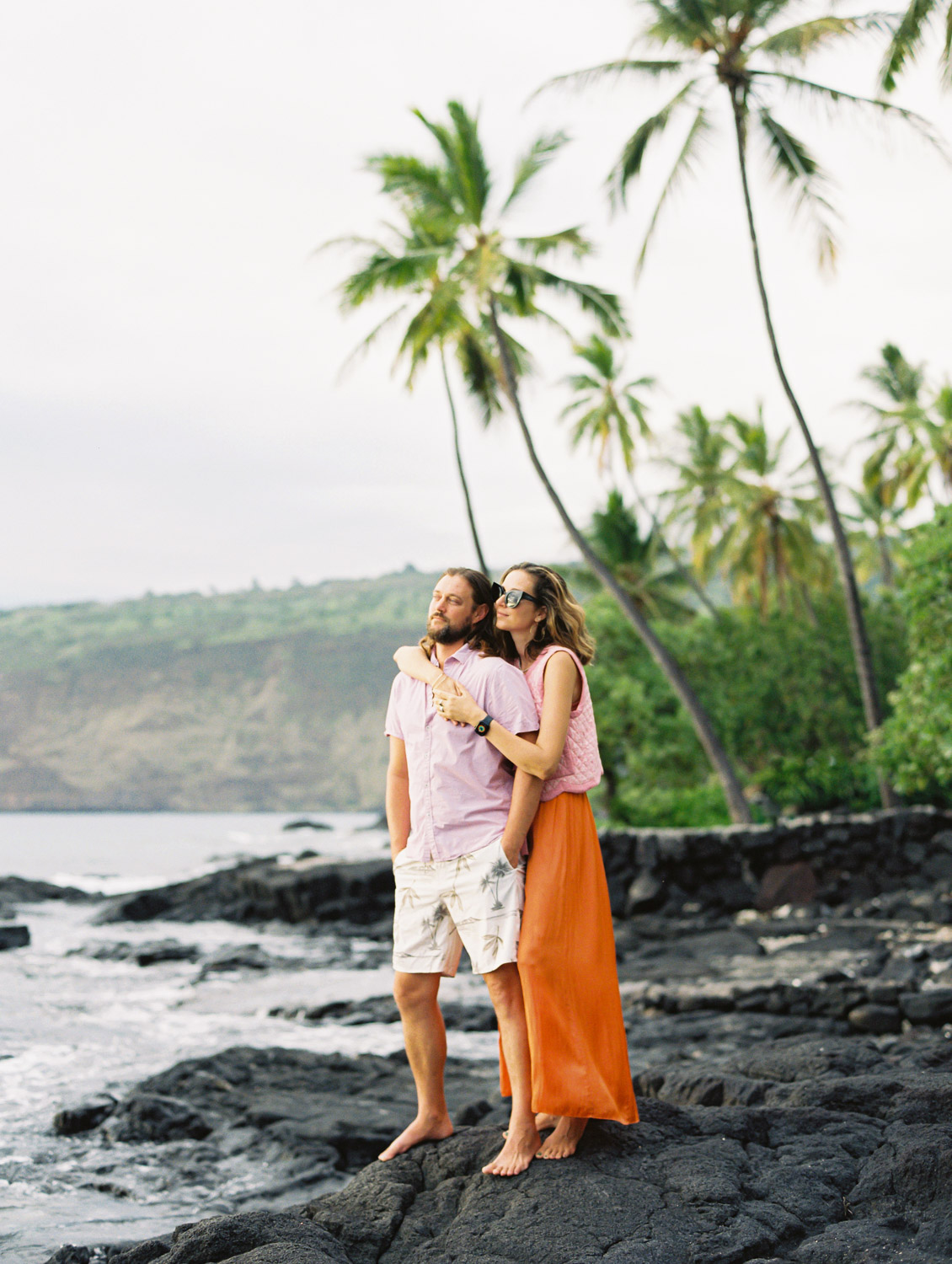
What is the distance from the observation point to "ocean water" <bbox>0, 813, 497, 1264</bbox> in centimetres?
505

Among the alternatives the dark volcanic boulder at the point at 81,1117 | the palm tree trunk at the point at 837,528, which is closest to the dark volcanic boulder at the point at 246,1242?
the dark volcanic boulder at the point at 81,1117

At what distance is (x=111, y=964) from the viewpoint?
46.7 feet

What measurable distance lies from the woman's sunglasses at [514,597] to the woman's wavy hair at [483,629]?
4 cm

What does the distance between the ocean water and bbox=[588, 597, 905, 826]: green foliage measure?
5.50 metres

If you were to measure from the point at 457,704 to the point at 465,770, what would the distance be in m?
0.24

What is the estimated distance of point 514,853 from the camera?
11.0 feet

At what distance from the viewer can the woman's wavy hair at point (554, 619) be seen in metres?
3.59

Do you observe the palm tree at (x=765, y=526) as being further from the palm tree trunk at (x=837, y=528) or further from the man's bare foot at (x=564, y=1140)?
the man's bare foot at (x=564, y=1140)

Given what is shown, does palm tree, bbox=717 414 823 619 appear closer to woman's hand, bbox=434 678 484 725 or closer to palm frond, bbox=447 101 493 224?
palm frond, bbox=447 101 493 224

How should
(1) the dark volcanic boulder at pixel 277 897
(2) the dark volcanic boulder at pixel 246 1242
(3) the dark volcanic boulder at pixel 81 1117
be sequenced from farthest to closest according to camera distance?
(1) the dark volcanic boulder at pixel 277 897, (3) the dark volcanic boulder at pixel 81 1117, (2) the dark volcanic boulder at pixel 246 1242

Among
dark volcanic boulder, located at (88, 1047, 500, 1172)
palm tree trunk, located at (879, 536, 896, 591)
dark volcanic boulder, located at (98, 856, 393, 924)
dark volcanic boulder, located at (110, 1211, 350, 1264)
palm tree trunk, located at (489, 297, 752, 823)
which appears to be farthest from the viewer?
palm tree trunk, located at (879, 536, 896, 591)

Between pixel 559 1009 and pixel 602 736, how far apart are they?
1718cm

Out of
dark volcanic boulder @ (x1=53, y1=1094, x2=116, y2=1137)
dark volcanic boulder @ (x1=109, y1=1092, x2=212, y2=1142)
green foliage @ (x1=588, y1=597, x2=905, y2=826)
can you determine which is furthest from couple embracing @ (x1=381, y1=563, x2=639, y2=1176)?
green foliage @ (x1=588, y1=597, x2=905, y2=826)

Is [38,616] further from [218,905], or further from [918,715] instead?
[918,715]
